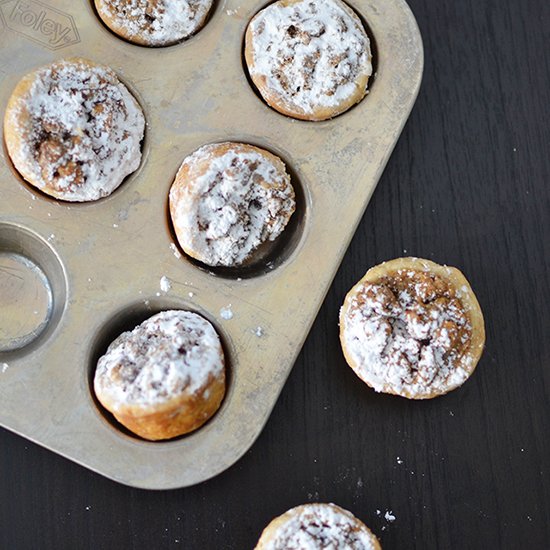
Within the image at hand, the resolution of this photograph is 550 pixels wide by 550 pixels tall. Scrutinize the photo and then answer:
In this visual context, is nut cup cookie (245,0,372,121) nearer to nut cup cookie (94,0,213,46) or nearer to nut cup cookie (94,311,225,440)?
nut cup cookie (94,0,213,46)

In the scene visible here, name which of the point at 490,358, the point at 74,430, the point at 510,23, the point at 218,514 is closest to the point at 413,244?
the point at 490,358

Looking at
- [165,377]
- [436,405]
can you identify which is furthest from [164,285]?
[436,405]

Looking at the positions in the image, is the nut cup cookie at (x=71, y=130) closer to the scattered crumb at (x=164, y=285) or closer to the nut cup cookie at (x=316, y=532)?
the scattered crumb at (x=164, y=285)

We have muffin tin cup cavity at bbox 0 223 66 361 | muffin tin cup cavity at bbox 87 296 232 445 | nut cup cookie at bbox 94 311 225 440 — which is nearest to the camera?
nut cup cookie at bbox 94 311 225 440

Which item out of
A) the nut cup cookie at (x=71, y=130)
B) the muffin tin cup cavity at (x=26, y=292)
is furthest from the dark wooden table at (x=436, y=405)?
the nut cup cookie at (x=71, y=130)

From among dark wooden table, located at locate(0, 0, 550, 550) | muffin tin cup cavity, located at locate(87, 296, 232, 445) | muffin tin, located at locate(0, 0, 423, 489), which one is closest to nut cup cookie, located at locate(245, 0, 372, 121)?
muffin tin, located at locate(0, 0, 423, 489)

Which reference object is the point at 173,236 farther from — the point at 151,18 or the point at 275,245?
the point at 151,18
